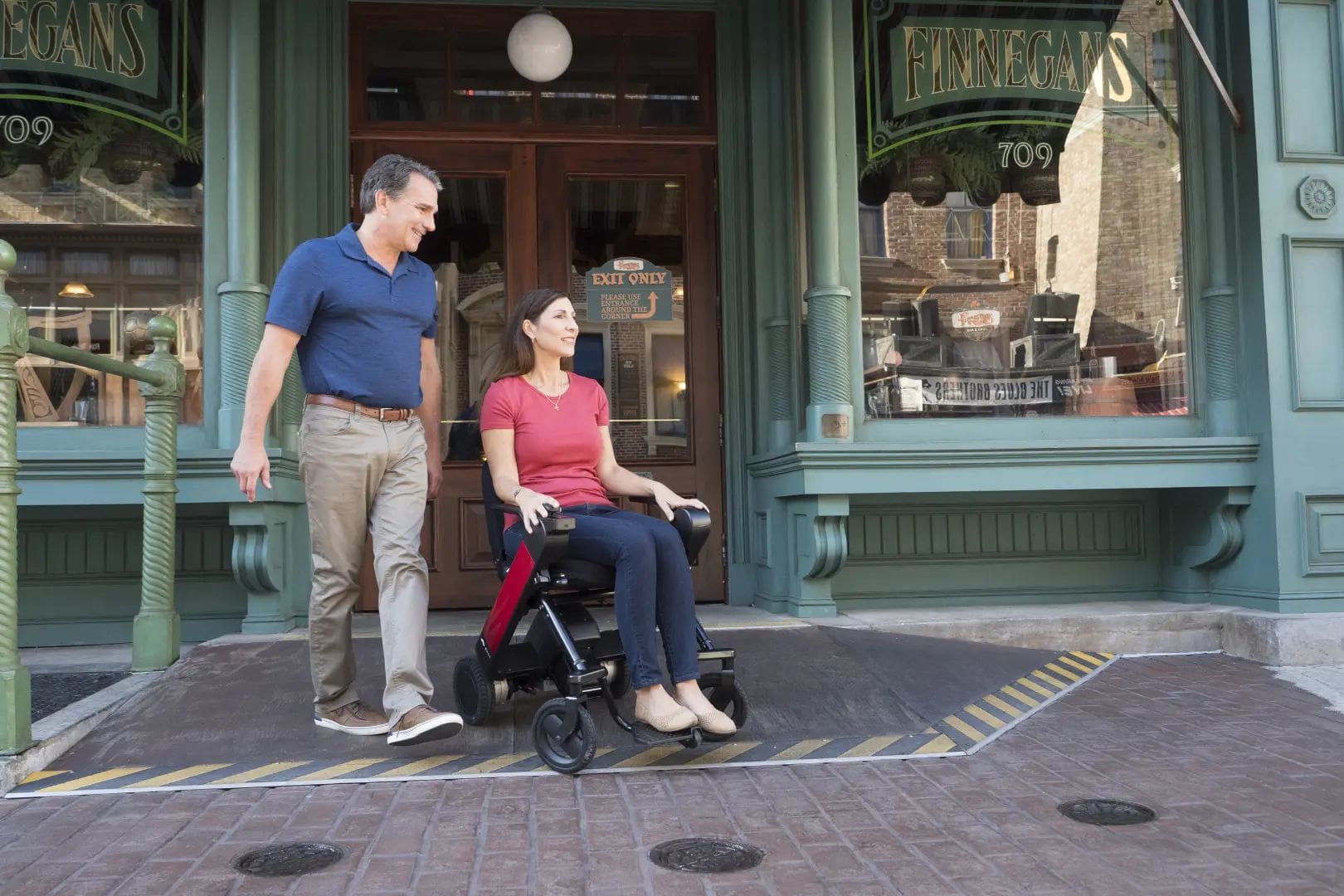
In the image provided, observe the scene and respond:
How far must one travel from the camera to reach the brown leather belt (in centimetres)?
374

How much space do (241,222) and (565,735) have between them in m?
3.30

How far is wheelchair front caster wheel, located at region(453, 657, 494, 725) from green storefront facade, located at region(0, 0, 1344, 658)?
1.75 meters

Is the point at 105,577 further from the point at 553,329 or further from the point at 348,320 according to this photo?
the point at 553,329

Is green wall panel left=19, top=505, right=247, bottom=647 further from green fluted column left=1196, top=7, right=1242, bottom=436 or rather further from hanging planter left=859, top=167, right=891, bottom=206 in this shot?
green fluted column left=1196, top=7, right=1242, bottom=436

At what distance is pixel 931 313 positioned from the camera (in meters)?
6.04

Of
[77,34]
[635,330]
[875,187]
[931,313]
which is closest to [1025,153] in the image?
[875,187]

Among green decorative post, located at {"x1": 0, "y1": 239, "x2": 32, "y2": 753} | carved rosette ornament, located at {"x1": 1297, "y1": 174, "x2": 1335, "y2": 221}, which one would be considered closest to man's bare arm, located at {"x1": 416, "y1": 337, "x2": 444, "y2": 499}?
green decorative post, located at {"x1": 0, "y1": 239, "x2": 32, "y2": 753}

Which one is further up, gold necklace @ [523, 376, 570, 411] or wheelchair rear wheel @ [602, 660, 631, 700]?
gold necklace @ [523, 376, 570, 411]

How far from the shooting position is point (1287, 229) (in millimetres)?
5680

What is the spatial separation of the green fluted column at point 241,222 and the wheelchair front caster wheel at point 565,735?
8.62 feet

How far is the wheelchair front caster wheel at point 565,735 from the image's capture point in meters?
3.39

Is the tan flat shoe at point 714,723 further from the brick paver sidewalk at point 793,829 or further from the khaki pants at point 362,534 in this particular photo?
the khaki pants at point 362,534

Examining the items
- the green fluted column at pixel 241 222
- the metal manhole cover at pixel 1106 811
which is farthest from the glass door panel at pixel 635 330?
the metal manhole cover at pixel 1106 811

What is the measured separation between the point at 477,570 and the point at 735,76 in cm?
318
